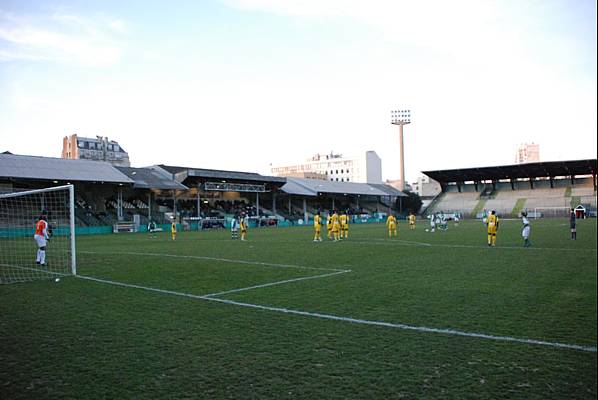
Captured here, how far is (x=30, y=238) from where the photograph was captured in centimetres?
3162

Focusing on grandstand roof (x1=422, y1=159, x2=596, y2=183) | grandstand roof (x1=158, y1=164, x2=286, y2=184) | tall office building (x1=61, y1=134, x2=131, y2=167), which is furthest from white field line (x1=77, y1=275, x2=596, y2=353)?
tall office building (x1=61, y1=134, x2=131, y2=167)

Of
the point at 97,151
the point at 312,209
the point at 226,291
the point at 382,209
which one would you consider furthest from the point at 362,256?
the point at 97,151

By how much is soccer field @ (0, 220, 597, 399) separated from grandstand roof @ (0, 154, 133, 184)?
33356 mm

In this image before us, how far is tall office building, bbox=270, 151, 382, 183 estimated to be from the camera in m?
144

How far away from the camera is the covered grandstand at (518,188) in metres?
71.3

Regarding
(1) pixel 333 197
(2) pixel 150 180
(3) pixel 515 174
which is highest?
(3) pixel 515 174

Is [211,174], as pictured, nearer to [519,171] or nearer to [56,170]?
[56,170]

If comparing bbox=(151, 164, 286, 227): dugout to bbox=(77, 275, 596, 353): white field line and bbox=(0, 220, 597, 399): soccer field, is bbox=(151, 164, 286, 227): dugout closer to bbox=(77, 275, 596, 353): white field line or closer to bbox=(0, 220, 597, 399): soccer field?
bbox=(0, 220, 597, 399): soccer field

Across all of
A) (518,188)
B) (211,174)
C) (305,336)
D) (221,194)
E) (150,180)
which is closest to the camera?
(305,336)

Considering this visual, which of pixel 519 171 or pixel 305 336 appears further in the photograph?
pixel 519 171

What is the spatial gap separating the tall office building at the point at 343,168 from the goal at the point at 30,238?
99808 mm

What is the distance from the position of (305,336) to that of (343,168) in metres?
147

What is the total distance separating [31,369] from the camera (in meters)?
5.36

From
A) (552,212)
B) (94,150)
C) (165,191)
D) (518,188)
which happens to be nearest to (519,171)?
(518,188)
